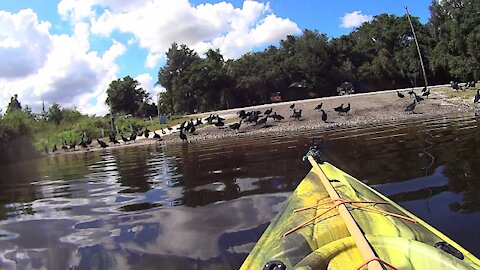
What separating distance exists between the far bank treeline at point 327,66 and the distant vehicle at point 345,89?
1.33m

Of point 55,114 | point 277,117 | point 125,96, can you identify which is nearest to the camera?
point 277,117

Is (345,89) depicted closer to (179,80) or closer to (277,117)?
(179,80)

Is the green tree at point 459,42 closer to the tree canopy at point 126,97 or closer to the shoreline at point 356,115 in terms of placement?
the shoreline at point 356,115

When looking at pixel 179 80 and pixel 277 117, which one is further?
pixel 179 80

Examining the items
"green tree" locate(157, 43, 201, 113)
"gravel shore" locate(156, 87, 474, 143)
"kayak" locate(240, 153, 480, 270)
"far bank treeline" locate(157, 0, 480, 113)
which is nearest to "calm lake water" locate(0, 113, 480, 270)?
"kayak" locate(240, 153, 480, 270)

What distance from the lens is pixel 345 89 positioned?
186 feet

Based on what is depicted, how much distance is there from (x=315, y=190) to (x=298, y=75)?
56.6 metres

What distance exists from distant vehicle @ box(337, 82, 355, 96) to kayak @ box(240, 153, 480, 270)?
52852mm

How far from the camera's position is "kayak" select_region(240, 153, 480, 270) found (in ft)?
8.57

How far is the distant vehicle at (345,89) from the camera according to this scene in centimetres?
5599

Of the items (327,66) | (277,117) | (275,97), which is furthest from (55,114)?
(277,117)

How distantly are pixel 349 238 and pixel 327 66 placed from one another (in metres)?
59.0

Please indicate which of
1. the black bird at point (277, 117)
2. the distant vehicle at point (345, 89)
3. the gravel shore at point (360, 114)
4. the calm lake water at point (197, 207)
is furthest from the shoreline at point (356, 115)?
the distant vehicle at point (345, 89)

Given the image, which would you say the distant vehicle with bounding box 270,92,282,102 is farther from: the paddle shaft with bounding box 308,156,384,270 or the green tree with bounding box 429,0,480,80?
the paddle shaft with bounding box 308,156,384,270
